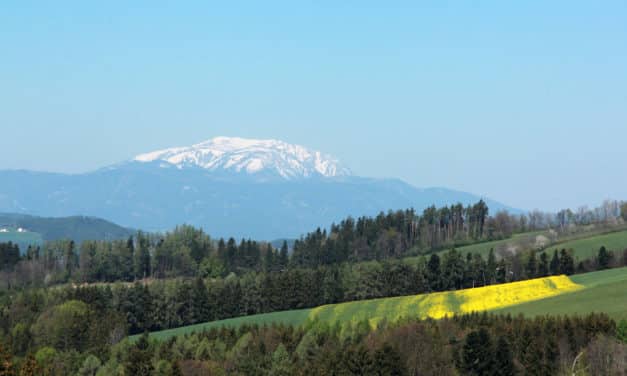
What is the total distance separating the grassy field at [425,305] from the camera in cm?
11788

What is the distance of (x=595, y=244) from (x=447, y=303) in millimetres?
47025

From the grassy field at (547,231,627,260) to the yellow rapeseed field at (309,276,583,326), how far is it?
21306 millimetres

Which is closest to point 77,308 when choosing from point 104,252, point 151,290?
point 151,290

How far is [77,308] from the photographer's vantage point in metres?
126

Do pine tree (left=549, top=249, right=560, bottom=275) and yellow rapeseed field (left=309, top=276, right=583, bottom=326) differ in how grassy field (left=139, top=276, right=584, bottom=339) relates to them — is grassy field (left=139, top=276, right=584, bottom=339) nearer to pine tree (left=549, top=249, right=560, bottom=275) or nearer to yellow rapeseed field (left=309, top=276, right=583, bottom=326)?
yellow rapeseed field (left=309, top=276, right=583, bottom=326)

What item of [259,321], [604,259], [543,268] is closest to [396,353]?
[259,321]

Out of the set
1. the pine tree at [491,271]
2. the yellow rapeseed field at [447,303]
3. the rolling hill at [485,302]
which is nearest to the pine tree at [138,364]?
the rolling hill at [485,302]

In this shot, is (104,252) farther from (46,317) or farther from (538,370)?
(538,370)

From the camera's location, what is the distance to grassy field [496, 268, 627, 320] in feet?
312

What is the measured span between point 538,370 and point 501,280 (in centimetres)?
7787

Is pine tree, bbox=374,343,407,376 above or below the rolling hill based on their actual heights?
below

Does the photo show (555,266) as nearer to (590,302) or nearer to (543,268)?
(543,268)

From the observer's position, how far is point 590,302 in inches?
3971

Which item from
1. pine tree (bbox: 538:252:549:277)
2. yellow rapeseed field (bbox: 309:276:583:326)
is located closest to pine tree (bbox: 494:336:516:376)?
yellow rapeseed field (bbox: 309:276:583:326)
